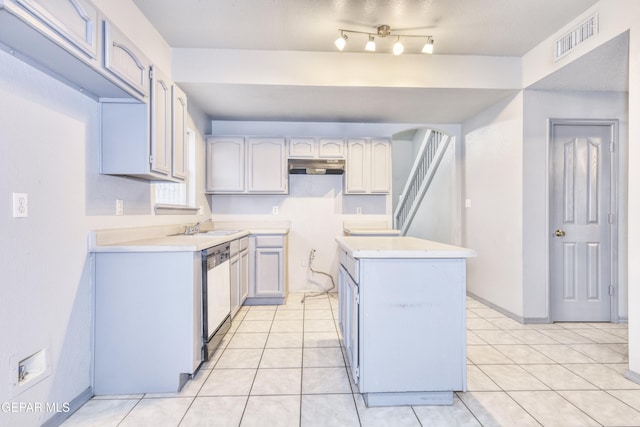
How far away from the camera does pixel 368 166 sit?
4.16 metres

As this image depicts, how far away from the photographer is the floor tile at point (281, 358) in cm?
230

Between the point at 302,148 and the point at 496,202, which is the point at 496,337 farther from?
the point at 302,148

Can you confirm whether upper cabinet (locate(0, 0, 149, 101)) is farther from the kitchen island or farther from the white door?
the white door

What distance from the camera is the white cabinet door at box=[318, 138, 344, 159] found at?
13.4ft

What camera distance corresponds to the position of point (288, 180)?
14.3ft

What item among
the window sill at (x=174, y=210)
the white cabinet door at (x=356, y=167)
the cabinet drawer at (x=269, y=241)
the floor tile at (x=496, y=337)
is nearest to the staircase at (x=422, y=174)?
the white cabinet door at (x=356, y=167)

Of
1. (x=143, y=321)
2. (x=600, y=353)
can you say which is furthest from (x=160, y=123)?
(x=600, y=353)

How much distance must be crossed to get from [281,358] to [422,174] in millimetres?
4950

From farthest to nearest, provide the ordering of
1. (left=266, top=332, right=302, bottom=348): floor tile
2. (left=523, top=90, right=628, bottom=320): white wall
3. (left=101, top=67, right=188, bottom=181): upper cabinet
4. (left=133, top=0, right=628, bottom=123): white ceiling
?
(left=523, top=90, right=628, bottom=320): white wall → (left=266, top=332, right=302, bottom=348): floor tile → (left=133, top=0, right=628, bottom=123): white ceiling → (left=101, top=67, right=188, bottom=181): upper cabinet

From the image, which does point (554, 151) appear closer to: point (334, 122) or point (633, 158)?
point (633, 158)

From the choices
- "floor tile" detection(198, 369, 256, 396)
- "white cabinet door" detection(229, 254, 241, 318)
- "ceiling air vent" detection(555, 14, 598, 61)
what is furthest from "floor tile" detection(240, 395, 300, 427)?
"ceiling air vent" detection(555, 14, 598, 61)

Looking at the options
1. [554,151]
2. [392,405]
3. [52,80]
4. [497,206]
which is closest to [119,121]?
[52,80]

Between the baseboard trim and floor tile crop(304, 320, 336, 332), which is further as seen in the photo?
floor tile crop(304, 320, 336, 332)

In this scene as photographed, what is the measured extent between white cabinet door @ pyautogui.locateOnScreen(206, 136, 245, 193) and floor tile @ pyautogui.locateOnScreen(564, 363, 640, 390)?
363cm
